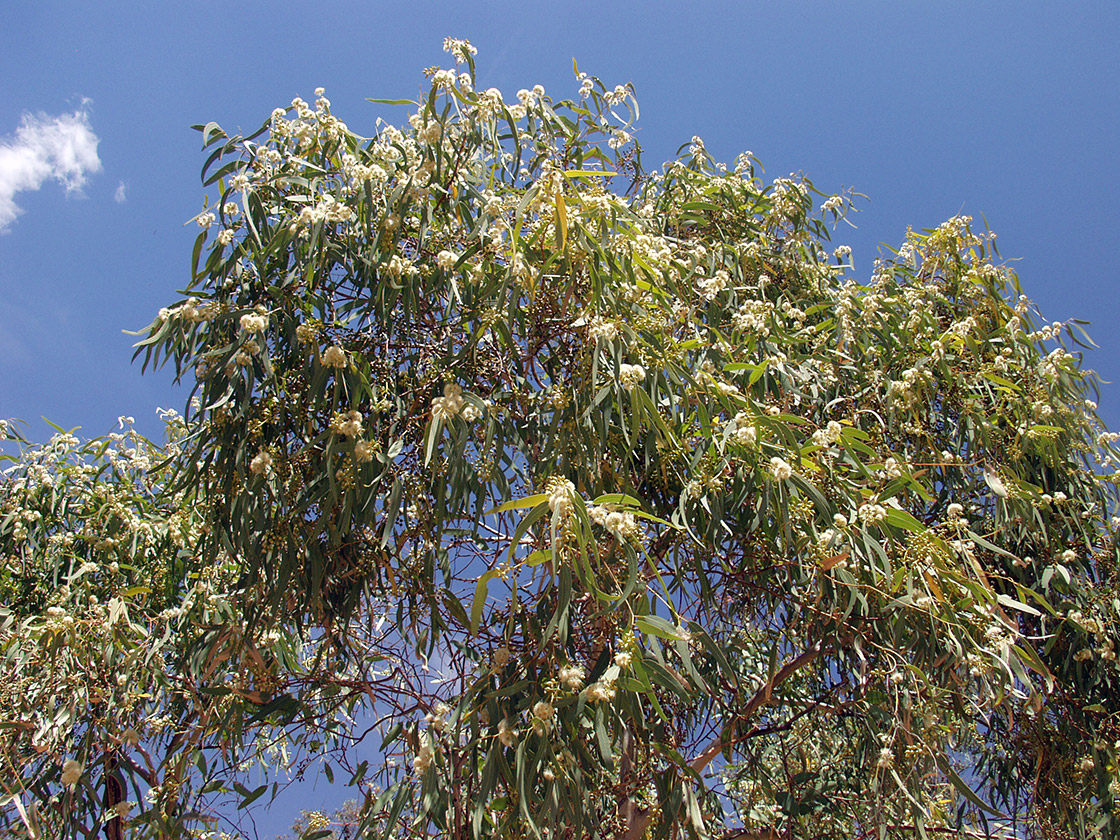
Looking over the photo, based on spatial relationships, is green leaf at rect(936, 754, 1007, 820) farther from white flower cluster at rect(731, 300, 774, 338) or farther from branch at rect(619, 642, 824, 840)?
white flower cluster at rect(731, 300, 774, 338)

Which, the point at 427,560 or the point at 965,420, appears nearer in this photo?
the point at 427,560

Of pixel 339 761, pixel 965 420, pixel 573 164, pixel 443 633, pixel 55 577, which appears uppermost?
pixel 573 164

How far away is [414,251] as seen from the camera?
2.19 meters

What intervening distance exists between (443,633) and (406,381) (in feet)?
2.19

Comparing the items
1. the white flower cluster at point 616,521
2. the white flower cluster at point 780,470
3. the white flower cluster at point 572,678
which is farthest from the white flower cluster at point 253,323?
the white flower cluster at point 780,470

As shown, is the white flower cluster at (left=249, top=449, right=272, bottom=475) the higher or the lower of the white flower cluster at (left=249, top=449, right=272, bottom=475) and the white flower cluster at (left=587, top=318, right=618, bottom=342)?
the lower

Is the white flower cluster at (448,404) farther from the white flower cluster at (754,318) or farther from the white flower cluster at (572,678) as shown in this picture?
the white flower cluster at (754,318)

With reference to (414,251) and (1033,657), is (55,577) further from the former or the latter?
(1033,657)

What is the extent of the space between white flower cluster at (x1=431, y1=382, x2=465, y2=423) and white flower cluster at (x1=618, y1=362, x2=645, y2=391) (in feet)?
1.17

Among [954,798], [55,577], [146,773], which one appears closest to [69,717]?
[146,773]

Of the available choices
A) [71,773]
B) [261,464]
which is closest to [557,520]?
[261,464]

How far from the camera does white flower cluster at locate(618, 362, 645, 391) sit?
184 centimetres

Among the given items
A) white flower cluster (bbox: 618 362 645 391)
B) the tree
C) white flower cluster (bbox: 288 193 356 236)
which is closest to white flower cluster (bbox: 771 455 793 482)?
the tree

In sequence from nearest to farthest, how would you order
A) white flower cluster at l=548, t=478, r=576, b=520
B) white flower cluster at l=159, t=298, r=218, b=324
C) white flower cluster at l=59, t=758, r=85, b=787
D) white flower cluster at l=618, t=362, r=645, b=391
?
white flower cluster at l=548, t=478, r=576, b=520
white flower cluster at l=618, t=362, r=645, b=391
white flower cluster at l=159, t=298, r=218, b=324
white flower cluster at l=59, t=758, r=85, b=787
